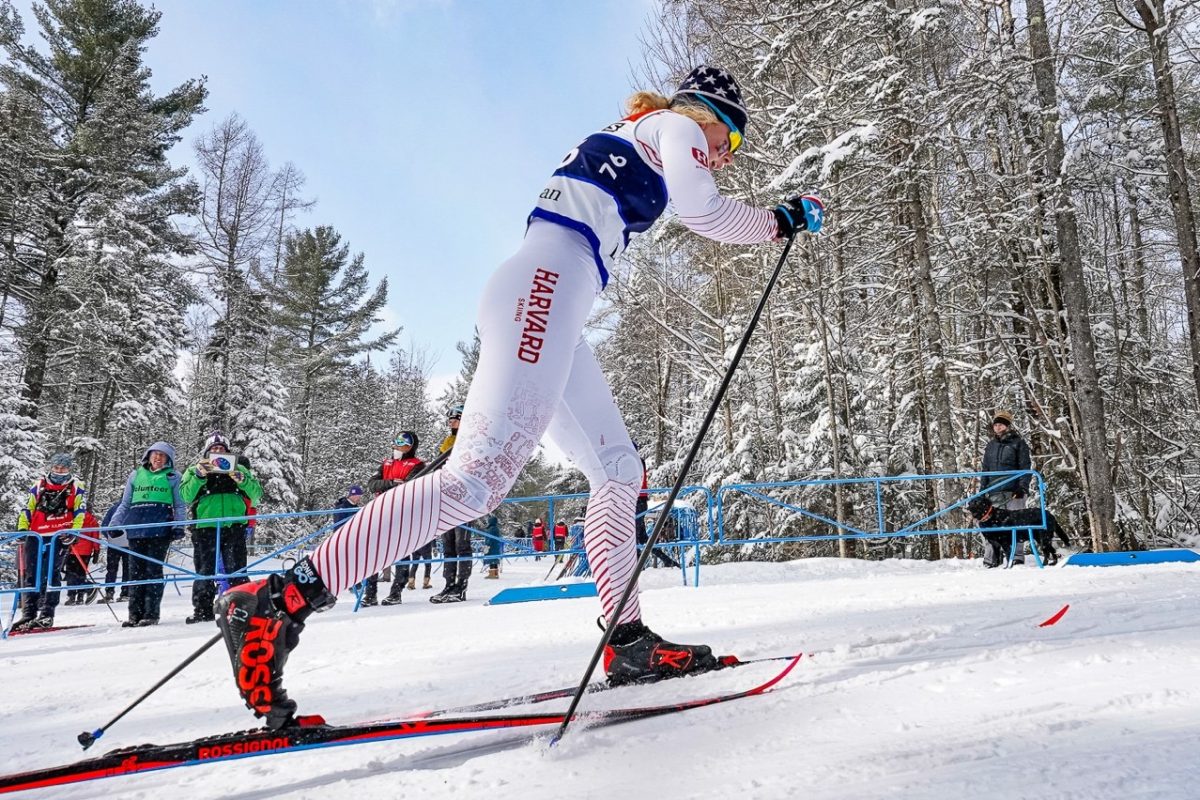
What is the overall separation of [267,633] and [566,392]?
117cm

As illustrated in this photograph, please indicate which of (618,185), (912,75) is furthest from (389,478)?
(912,75)

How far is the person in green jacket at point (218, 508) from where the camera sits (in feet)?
25.2

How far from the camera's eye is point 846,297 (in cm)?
1772

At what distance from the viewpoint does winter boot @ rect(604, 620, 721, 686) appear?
7.98ft

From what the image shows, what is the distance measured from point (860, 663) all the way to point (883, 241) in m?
14.9

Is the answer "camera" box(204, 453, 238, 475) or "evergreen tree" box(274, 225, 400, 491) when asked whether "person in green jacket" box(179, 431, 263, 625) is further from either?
"evergreen tree" box(274, 225, 400, 491)

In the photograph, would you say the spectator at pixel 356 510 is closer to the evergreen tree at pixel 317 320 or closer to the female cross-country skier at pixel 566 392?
the female cross-country skier at pixel 566 392

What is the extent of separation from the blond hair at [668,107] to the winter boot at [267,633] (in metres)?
1.91

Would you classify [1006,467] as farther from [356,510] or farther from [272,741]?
[272,741]

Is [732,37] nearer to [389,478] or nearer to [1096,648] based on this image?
[389,478]

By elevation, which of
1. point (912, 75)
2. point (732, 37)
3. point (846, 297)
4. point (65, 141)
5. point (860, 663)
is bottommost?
point (860, 663)

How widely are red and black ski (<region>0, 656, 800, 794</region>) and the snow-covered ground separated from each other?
5 centimetres

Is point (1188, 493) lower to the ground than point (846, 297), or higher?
lower

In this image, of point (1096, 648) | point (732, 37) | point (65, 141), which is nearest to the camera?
point (1096, 648)
